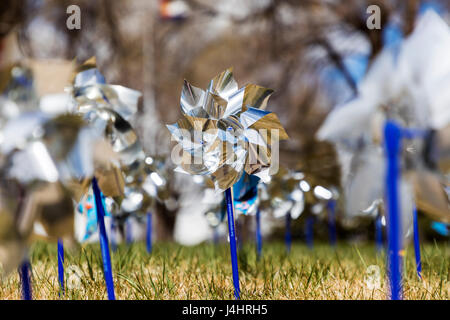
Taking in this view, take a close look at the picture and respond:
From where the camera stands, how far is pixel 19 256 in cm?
83

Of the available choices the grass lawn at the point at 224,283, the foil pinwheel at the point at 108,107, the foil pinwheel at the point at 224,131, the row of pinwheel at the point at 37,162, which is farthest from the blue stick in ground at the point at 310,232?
the row of pinwheel at the point at 37,162

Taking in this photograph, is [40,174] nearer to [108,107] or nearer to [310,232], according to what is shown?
[108,107]

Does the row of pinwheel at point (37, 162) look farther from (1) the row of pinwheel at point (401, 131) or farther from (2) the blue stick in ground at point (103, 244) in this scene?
(1) the row of pinwheel at point (401, 131)

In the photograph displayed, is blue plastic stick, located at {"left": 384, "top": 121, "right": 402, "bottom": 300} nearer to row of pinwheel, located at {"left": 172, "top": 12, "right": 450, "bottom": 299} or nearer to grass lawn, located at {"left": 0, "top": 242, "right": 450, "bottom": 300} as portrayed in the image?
row of pinwheel, located at {"left": 172, "top": 12, "right": 450, "bottom": 299}

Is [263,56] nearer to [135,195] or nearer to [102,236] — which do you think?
[135,195]

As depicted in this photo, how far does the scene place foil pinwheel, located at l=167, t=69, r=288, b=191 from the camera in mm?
1189

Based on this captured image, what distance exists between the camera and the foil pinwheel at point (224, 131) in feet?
3.90

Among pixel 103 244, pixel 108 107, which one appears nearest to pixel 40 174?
pixel 103 244

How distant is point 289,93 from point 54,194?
593 centimetres

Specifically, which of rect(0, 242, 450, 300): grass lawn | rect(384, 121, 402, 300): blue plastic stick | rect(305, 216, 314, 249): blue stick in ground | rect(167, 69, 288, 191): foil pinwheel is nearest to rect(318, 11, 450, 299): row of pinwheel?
rect(384, 121, 402, 300): blue plastic stick
